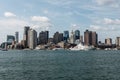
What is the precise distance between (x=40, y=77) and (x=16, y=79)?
16.7ft

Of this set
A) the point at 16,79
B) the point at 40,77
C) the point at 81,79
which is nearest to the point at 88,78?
the point at 81,79

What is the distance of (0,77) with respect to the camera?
6184cm

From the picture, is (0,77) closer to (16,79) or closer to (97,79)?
(16,79)

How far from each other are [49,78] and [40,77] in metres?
2.24

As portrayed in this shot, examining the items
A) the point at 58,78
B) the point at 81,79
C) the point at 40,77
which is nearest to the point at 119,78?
the point at 81,79

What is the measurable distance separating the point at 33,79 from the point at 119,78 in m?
17.1

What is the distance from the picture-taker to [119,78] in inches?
2335

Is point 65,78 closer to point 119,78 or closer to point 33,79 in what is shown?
point 33,79

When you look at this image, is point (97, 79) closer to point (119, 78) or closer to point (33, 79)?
point (119, 78)

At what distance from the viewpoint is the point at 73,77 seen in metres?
61.2

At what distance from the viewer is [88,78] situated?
5950 cm

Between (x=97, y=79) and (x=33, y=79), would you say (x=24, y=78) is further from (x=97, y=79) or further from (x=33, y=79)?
(x=97, y=79)

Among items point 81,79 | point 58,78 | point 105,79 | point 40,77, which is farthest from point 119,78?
point 40,77

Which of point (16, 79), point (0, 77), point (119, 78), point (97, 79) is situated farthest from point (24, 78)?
point (119, 78)
